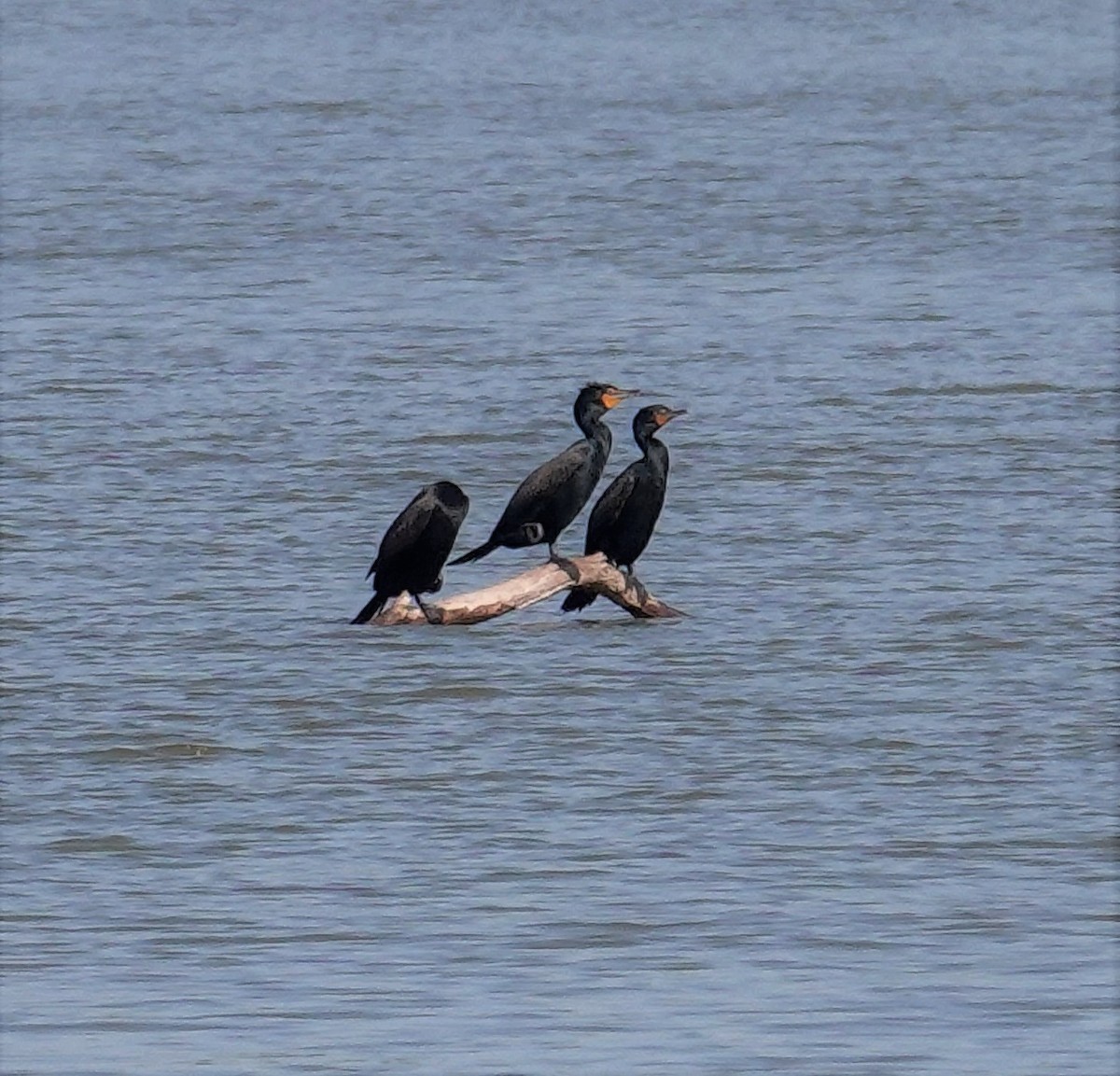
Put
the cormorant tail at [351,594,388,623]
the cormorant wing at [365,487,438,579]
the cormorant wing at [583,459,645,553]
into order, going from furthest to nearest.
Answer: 1. the cormorant wing at [583,459,645,553]
2. the cormorant tail at [351,594,388,623]
3. the cormorant wing at [365,487,438,579]

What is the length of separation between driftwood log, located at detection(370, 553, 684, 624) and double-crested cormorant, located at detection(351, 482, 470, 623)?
2.5 inches

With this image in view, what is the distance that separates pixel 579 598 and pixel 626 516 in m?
0.37

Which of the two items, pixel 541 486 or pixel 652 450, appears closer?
pixel 541 486

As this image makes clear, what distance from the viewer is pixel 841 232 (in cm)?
2719

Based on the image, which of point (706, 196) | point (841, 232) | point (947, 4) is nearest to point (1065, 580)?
point (841, 232)

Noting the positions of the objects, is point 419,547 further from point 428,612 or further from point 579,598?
point 579,598

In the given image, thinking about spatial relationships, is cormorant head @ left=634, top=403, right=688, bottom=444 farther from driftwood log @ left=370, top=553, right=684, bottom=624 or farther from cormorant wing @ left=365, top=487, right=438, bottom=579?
cormorant wing @ left=365, top=487, right=438, bottom=579

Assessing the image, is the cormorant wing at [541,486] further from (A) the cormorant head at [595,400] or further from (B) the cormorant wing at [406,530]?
(B) the cormorant wing at [406,530]

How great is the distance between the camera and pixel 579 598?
12531 mm

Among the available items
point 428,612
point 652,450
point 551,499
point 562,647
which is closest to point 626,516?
point 551,499

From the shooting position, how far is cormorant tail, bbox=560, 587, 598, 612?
41.0ft

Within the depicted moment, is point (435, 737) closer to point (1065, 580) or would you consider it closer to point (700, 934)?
point (700, 934)

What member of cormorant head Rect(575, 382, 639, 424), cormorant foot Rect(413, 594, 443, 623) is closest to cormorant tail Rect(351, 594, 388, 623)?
cormorant foot Rect(413, 594, 443, 623)

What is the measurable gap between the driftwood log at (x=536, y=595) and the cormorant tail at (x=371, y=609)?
2 centimetres
